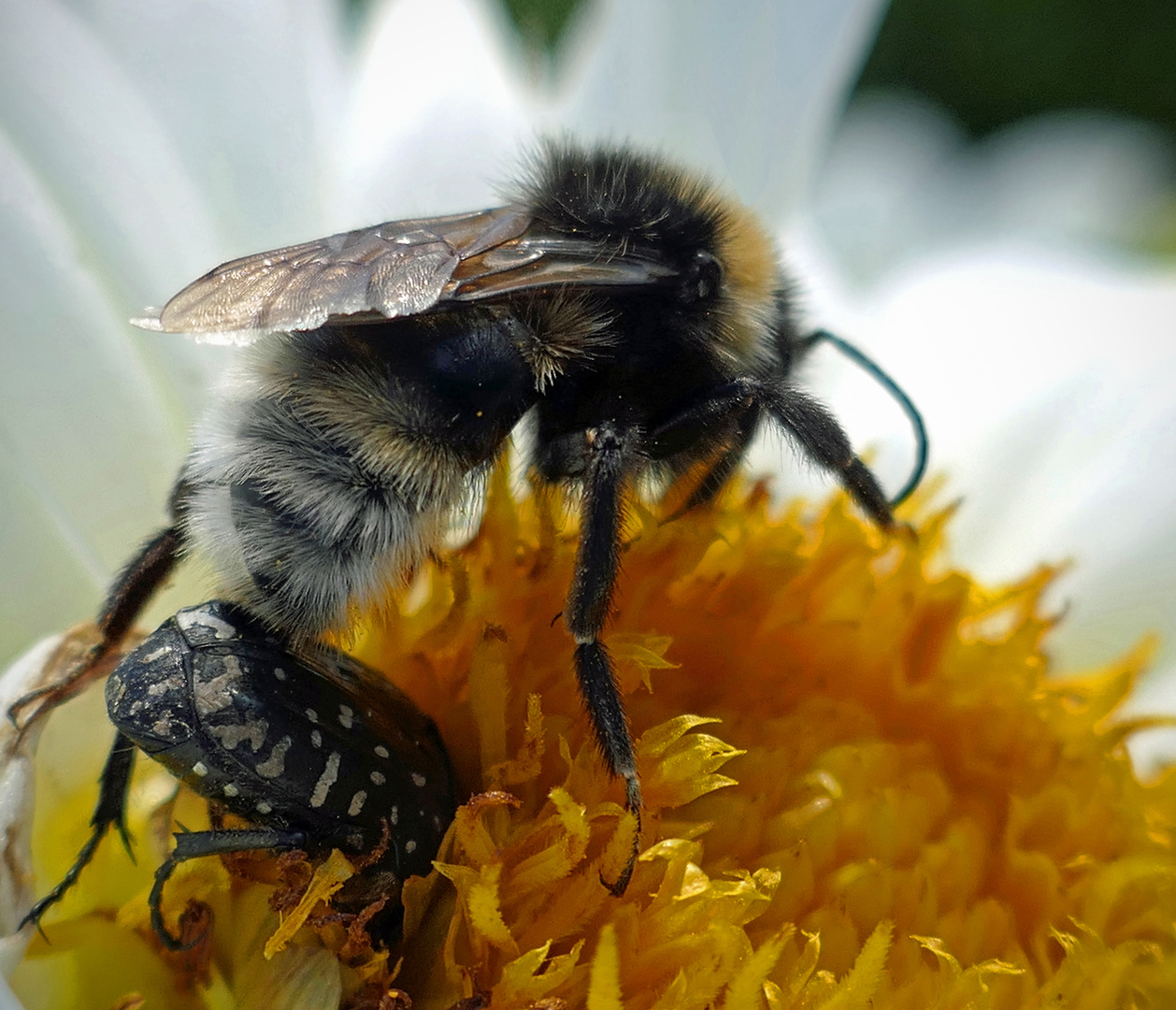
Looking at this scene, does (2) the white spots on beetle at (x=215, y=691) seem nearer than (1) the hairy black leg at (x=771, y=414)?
Yes

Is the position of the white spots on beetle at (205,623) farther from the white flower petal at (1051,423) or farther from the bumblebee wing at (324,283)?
the white flower petal at (1051,423)

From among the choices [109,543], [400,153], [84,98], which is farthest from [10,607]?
[400,153]

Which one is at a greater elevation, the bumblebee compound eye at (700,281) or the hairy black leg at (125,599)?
the bumblebee compound eye at (700,281)

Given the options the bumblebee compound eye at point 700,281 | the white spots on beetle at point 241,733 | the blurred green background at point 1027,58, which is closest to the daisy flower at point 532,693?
the white spots on beetle at point 241,733

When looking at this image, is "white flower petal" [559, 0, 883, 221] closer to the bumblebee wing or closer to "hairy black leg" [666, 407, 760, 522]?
"hairy black leg" [666, 407, 760, 522]

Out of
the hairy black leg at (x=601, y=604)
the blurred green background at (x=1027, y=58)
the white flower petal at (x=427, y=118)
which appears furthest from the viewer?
the blurred green background at (x=1027, y=58)

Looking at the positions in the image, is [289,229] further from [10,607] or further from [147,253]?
[10,607]

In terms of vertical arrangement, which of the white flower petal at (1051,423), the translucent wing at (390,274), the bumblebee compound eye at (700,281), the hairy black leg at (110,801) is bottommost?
the white flower petal at (1051,423)
